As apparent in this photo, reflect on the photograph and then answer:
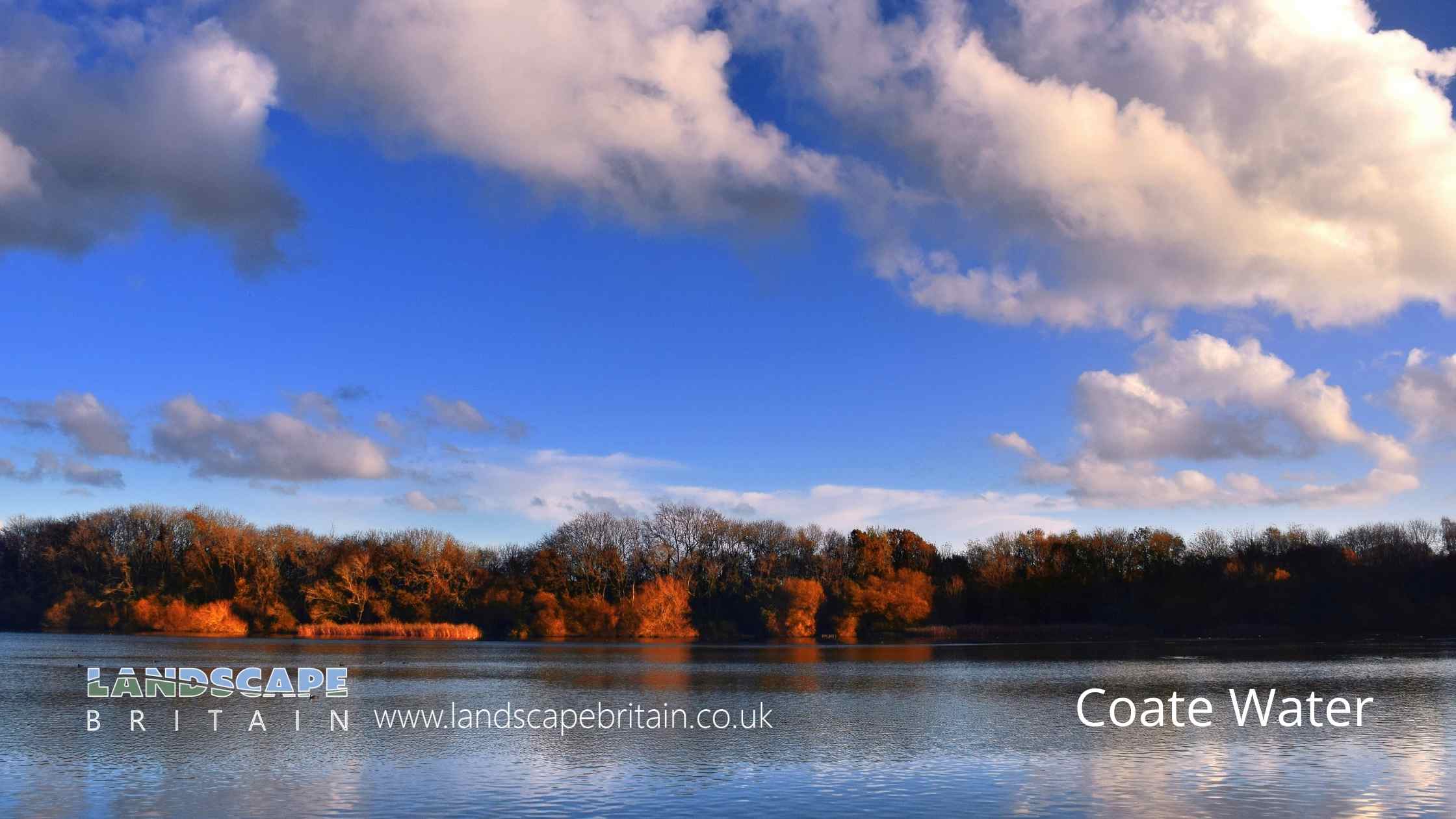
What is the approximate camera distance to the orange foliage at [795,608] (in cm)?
10312

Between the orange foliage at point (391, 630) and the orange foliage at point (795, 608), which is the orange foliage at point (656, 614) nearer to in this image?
the orange foliage at point (795, 608)

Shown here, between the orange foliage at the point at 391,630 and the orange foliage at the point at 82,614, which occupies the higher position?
the orange foliage at the point at 82,614

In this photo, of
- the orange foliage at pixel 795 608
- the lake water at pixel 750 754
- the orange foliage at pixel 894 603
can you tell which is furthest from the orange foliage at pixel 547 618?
the lake water at pixel 750 754

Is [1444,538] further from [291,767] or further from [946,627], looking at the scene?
[291,767]

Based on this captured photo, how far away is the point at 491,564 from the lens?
117562 millimetres

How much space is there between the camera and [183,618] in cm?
10331

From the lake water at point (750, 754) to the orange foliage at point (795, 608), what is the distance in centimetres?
5431

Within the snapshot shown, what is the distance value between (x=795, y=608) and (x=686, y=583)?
13278 mm

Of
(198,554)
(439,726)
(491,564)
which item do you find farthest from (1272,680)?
(198,554)

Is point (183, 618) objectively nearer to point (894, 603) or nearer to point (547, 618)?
point (547, 618)

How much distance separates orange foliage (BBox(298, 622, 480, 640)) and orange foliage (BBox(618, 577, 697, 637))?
13708mm

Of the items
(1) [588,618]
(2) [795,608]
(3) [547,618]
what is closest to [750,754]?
(2) [795,608]

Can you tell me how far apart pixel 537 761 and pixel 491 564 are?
314 feet

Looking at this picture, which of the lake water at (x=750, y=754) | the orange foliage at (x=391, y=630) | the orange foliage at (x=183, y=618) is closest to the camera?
the lake water at (x=750, y=754)
